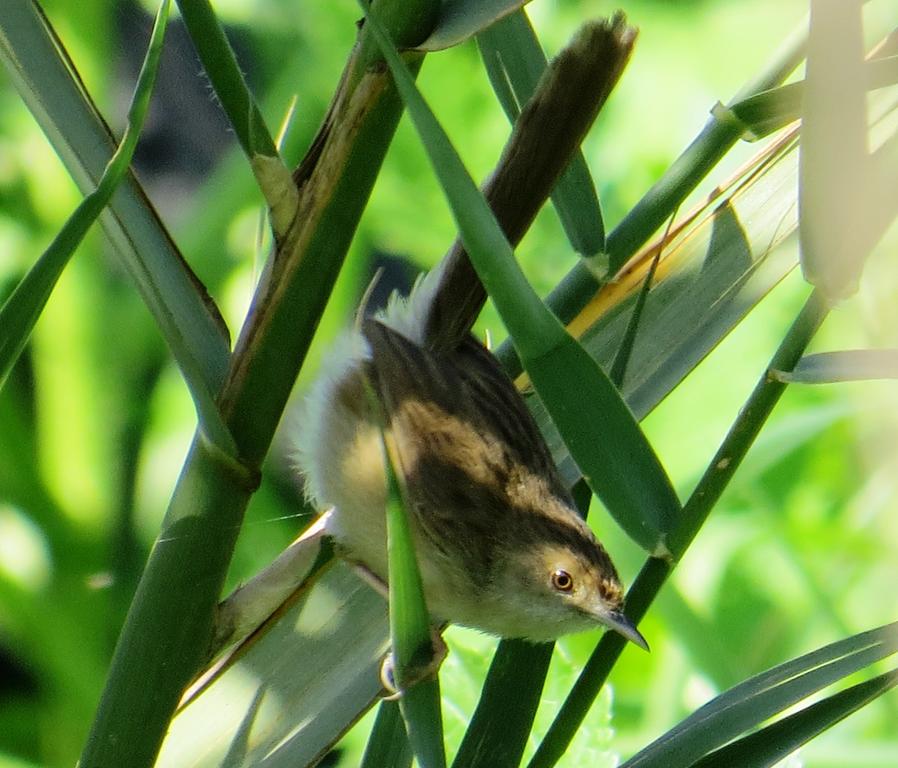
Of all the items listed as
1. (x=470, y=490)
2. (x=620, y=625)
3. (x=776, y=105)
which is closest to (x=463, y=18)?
(x=776, y=105)

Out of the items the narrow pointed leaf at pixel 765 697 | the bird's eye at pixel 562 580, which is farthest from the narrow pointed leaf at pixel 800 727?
the bird's eye at pixel 562 580

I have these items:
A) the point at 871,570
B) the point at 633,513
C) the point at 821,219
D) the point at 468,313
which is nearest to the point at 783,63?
the point at 821,219

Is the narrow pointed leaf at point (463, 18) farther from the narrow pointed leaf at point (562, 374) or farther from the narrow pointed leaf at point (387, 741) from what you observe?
the narrow pointed leaf at point (387, 741)

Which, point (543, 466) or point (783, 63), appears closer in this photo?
point (783, 63)

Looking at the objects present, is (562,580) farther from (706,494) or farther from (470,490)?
(706,494)

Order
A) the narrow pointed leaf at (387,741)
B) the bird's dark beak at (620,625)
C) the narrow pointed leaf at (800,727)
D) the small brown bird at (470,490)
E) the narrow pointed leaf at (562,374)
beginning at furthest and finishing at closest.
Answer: the small brown bird at (470,490)
the bird's dark beak at (620,625)
the narrow pointed leaf at (387,741)
the narrow pointed leaf at (800,727)
the narrow pointed leaf at (562,374)

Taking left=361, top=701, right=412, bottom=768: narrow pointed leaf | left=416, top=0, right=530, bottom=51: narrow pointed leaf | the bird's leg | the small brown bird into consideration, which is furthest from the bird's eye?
left=416, top=0, right=530, bottom=51: narrow pointed leaf

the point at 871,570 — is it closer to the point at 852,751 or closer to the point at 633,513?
the point at 852,751

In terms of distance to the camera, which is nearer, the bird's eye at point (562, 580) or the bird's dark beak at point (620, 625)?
the bird's dark beak at point (620, 625)
